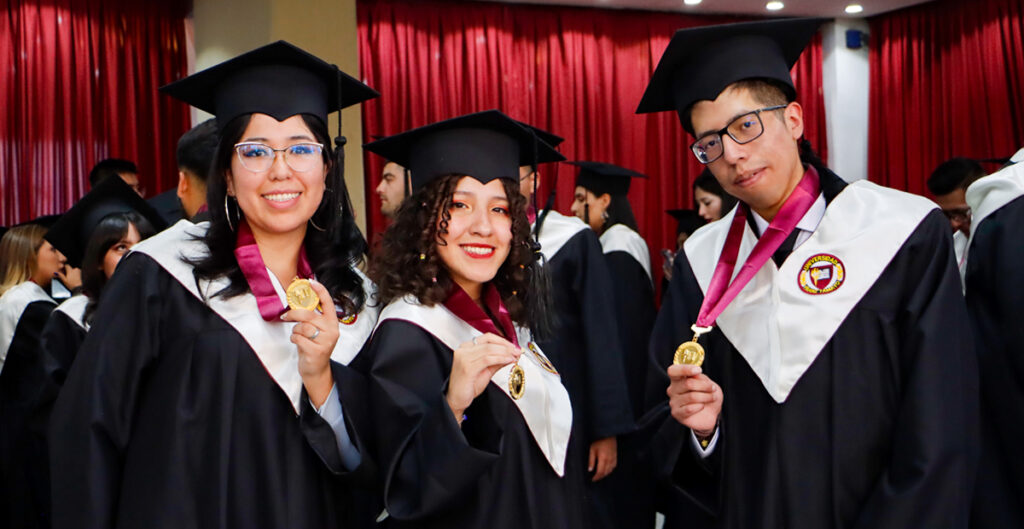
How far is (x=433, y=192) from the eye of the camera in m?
2.54

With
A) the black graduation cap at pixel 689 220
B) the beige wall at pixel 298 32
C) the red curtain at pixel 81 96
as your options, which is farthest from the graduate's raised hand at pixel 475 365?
the red curtain at pixel 81 96

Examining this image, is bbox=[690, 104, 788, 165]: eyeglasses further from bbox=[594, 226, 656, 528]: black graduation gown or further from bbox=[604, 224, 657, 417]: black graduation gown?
bbox=[604, 224, 657, 417]: black graduation gown

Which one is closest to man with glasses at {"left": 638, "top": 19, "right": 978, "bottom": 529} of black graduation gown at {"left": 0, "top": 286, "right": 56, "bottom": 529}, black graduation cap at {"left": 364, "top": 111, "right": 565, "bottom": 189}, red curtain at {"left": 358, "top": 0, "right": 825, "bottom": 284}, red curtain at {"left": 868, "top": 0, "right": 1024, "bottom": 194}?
black graduation cap at {"left": 364, "top": 111, "right": 565, "bottom": 189}

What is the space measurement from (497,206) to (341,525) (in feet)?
3.09

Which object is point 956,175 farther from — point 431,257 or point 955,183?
point 431,257

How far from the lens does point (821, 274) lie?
2305mm

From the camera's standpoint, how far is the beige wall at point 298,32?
6426 mm

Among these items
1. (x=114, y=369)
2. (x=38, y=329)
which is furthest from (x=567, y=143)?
(x=114, y=369)

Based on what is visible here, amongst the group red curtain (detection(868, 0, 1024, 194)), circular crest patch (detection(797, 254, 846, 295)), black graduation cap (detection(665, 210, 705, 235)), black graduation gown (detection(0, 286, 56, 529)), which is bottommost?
black graduation gown (detection(0, 286, 56, 529))

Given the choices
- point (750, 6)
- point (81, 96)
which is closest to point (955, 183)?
point (750, 6)

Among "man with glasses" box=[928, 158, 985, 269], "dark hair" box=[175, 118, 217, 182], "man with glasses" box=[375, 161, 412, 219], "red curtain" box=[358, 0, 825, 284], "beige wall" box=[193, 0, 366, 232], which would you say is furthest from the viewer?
"red curtain" box=[358, 0, 825, 284]

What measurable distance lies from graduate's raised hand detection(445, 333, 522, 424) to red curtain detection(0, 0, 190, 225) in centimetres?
618

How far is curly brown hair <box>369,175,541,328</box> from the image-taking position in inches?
96.6

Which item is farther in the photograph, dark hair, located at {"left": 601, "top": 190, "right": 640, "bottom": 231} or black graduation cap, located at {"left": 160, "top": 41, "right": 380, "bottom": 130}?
dark hair, located at {"left": 601, "top": 190, "right": 640, "bottom": 231}
